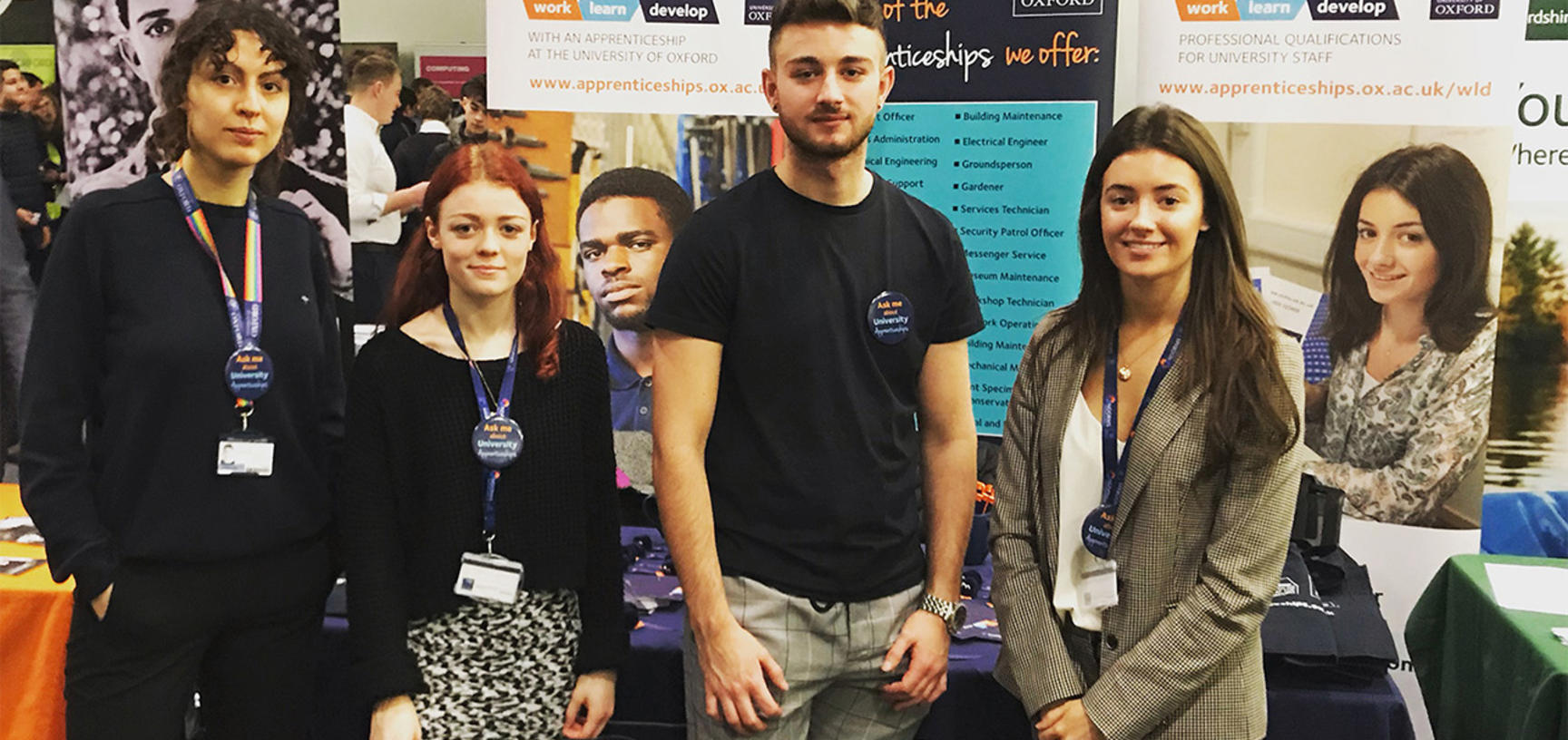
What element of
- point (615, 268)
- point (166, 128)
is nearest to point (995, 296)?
point (615, 268)

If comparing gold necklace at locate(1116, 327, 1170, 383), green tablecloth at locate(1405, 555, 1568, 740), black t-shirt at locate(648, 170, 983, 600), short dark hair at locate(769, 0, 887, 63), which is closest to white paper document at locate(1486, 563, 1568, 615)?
green tablecloth at locate(1405, 555, 1568, 740)

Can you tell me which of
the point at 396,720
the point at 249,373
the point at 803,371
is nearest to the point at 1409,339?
the point at 803,371

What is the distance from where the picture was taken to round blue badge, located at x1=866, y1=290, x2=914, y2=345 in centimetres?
184

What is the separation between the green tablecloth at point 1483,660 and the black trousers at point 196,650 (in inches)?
89.0

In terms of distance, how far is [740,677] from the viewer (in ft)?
6.00

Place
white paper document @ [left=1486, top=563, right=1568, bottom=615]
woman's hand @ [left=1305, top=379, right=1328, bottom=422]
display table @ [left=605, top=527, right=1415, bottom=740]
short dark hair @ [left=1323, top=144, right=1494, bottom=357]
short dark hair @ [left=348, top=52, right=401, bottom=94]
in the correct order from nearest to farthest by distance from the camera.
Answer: display table @ [left=605, top=527, right=1415, bottom=740] → white paper document @ [left=1486, top=563, right=1568, bottom=615] → short dark hair @ [left=1323, top=144, right=1494, bottom=357] → woman's hand @ [left=1305, top=379, right=1328, bottom=422] → short dark hair @ [left=348, top=52, right=401, bottom=94]

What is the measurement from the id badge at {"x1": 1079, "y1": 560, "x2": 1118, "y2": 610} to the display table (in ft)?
1.57

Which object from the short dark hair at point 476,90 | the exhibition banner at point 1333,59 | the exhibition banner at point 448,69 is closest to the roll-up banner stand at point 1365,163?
the exhibition banner at point 1333,59

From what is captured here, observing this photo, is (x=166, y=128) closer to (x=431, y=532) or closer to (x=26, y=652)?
(x=431, y=532)

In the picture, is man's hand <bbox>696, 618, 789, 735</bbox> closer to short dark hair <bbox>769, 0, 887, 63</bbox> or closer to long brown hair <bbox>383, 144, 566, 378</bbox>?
long brown hair <bbox>383, 144, 566, 378</bbox>

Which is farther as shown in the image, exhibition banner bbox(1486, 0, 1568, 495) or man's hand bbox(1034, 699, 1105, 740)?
exhibition banner bbox(1486, 0, 1568, 495)

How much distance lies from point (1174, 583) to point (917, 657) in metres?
0.44

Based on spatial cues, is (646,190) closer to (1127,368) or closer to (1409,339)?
(1127,368)

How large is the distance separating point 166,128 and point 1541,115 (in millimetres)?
3910
